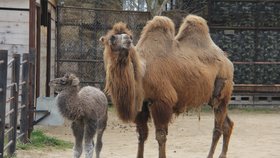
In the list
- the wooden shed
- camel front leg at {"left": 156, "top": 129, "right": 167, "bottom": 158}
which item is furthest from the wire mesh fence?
camel front leg at {"left": 156, "top": 129, "right": 167, "bottom": 158}

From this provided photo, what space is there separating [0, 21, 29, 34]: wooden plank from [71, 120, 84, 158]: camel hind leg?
352cm

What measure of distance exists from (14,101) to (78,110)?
4.55 ft

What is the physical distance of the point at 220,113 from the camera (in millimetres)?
9086

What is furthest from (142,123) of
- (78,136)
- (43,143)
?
(43,143)

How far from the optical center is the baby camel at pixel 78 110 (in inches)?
311

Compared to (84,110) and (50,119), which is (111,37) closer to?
(84,110)

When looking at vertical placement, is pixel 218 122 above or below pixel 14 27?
below

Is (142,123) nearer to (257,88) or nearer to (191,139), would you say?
(191,139)

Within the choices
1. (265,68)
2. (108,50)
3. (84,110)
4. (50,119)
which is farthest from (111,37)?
(265,68)

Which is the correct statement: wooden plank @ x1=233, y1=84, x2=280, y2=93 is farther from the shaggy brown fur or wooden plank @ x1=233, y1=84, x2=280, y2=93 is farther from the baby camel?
the shaggy brown fur

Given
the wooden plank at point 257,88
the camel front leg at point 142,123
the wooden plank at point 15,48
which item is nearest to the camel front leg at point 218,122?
the camel front leg at point 142,123

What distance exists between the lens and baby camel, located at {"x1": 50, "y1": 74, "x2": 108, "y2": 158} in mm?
7887

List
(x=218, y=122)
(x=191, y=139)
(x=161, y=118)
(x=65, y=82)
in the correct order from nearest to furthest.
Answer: (x=161, y=118), (x=65, y=82), (x=218, y=122), (x=191, y=139)

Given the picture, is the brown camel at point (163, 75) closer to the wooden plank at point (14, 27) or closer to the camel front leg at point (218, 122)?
the camel front leg at point (218, 122)
